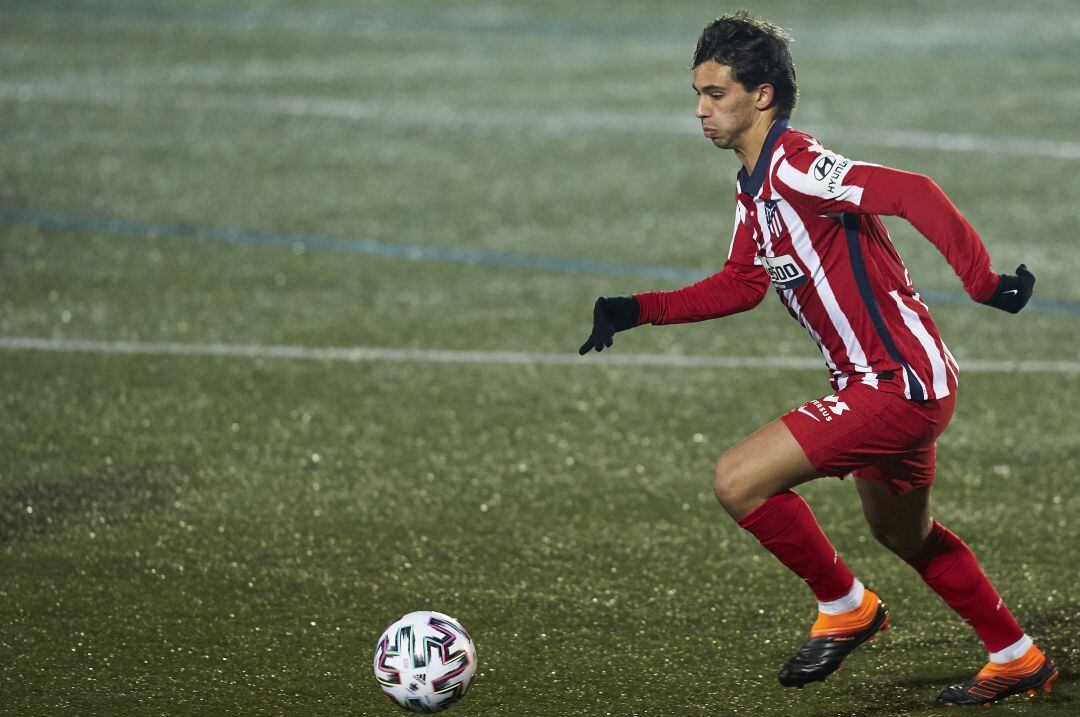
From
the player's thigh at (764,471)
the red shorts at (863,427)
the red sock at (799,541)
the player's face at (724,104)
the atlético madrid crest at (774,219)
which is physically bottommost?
the red sock at (799,541)

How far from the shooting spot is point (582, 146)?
1241 centimetres

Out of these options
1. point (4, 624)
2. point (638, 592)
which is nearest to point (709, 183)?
point (638, 592)

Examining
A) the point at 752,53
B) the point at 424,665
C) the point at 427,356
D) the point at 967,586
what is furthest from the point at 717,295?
the point at 427,356

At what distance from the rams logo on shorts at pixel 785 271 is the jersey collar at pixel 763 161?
206 millimetres

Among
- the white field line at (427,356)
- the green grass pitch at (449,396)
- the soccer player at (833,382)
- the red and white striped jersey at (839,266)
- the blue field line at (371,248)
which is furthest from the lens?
the blue field line at (371,248)

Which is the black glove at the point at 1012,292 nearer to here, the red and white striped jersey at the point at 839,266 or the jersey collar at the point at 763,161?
the red and white striped jersey at the point at 839,266

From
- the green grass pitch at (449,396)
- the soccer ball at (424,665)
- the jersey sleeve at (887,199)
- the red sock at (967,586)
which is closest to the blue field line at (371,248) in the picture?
the green grass pitch at (449,396)

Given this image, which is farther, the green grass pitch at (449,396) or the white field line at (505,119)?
the white field line at (505,119)

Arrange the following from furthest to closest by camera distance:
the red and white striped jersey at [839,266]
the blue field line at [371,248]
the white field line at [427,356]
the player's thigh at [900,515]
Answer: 1. the blue field line at [371,248]
2. the white field line at [427,356]
3. the player's thigh at [900,515]
4. the red and white striped jersey at [839,266]

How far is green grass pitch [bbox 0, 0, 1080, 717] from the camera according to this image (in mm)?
5172

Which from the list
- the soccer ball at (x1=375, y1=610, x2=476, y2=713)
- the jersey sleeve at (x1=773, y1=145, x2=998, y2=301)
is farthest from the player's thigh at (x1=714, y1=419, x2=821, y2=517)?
the soccer ball at (x1=375, y1=610, x2=476, y2=713)

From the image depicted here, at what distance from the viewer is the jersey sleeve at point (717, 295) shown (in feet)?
16.0

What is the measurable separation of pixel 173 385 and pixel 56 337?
3.35 ft

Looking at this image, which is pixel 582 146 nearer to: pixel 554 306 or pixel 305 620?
pixel 554 306
